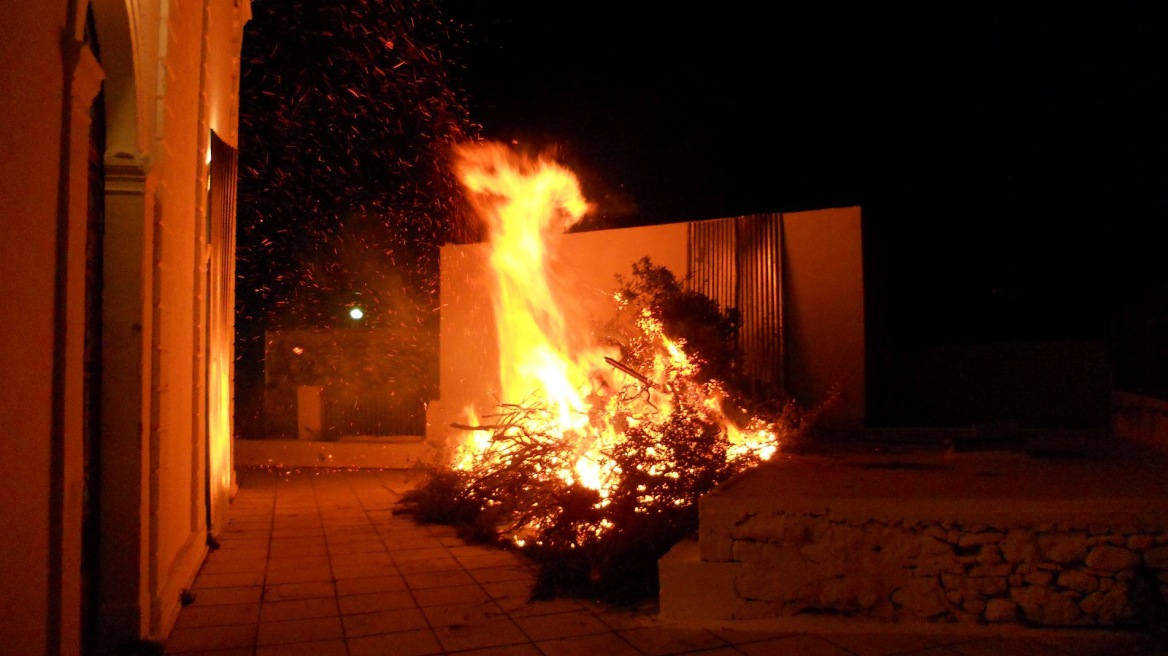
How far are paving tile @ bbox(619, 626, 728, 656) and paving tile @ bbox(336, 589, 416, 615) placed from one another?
176 centimetres

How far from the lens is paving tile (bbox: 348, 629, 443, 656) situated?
4.79 meters

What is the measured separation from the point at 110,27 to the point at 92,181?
0.91 metres

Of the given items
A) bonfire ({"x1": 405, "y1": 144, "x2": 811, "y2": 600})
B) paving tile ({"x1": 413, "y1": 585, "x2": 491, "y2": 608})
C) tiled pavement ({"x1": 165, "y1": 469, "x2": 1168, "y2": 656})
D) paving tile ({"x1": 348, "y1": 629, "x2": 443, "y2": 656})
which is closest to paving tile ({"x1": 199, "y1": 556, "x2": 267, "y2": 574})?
tiled pavement ({"x1": 165, "y1": 469, "x2": 1168, "y2": 656})

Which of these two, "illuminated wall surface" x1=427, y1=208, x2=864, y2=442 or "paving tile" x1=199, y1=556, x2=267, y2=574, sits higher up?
"illuminated wall surface" x1=427, y1=208, x2=864, y2=442

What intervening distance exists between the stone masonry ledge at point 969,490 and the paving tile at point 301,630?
8.55 feet

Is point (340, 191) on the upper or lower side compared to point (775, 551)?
upper

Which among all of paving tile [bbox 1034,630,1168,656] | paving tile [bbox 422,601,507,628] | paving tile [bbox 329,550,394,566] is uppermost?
paving tile [bbox 1034,630,1168,656]

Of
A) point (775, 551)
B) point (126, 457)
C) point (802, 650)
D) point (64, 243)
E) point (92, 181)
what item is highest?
point (92, 181)

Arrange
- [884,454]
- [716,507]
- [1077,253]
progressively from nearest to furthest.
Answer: [716,507] < [884,454] < [1077,253]

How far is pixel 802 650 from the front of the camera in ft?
15.4

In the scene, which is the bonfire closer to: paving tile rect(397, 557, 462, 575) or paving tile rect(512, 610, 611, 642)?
paving tile rect(512, 610, 611, 642)

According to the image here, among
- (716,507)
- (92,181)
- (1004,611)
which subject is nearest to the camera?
(92,181)

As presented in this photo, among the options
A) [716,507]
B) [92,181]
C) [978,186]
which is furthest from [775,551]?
[978,186]

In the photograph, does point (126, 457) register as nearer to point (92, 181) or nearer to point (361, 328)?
point (92, 181)
